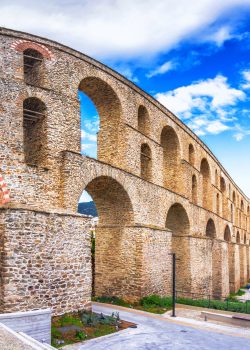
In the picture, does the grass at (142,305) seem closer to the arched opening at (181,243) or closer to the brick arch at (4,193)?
the arched opening at (181,243)

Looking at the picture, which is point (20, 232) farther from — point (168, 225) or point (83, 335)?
point (168, 225)

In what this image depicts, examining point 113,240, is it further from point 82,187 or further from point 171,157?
point 171,157

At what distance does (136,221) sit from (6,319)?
956 cm

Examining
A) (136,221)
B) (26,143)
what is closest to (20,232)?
(26,143)

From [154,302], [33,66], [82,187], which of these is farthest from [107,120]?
[154,302]

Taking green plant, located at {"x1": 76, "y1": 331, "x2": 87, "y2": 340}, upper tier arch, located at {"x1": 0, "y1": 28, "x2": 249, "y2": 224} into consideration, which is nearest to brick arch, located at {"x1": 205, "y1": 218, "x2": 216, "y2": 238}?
upper tier arch, located at {"x1": 0, "y1": 28, "x2": 249, "y2": 224}

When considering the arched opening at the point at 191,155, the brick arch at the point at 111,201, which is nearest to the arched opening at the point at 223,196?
the arched opening at the point at 191,155

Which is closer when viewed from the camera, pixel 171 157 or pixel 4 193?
pixel 4 193

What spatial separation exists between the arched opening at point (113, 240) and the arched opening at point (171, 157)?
741 centimetres

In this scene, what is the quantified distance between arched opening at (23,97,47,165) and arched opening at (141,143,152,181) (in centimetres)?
723

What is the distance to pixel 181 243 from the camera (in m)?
23.3

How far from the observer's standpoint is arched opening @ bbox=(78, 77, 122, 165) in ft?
58.7

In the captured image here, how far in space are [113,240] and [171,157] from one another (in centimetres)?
872

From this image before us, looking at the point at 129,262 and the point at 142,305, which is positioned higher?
the point at 129,262
